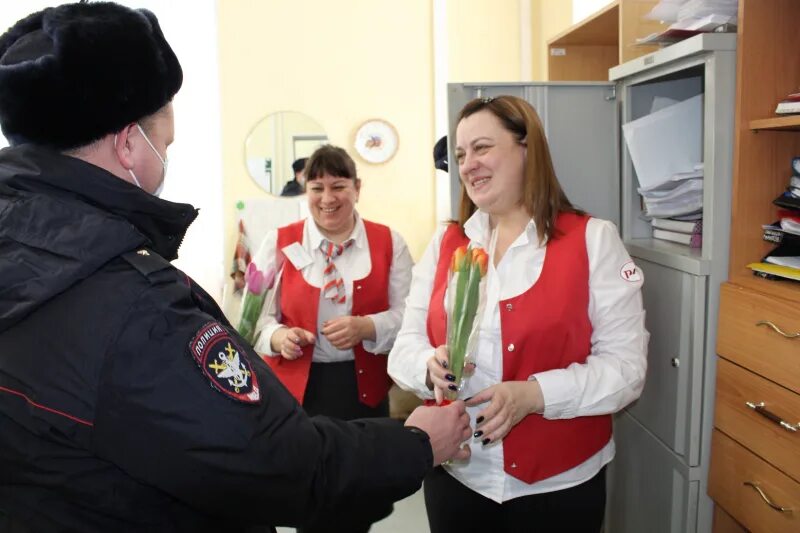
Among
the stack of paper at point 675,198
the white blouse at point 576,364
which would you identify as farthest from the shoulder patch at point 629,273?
the stack of paper at point 675,198

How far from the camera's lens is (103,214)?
88 cm

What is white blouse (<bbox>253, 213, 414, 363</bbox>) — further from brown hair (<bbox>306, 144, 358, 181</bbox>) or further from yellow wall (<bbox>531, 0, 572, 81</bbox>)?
yellow wall (<bbox>531, 0, 572, 81</bbox>)

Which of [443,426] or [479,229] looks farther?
[479,229]

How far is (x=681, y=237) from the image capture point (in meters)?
1.90

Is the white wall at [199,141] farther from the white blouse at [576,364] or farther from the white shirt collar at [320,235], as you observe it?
the white blouse at [576,364]

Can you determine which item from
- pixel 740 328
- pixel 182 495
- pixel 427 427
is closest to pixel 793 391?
pixel 740 328

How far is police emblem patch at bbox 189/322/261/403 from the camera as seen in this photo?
851mm

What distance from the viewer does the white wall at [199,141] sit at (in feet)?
13.8

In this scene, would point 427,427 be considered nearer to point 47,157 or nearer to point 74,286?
point 74,286

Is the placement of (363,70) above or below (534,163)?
above

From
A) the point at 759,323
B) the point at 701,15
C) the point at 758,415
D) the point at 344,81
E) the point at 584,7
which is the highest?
the point at 584,7

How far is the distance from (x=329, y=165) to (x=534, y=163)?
0.97m

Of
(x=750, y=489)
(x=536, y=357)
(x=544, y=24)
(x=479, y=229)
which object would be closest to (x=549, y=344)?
(x=536, y=357)

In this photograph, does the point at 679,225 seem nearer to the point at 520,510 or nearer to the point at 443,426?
the point at 520,510
